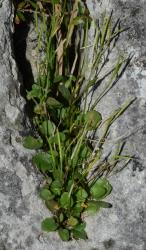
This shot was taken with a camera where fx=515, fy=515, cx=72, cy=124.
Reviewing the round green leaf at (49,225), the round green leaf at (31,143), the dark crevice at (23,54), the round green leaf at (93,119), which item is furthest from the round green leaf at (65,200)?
the dark crevice at (23,54)

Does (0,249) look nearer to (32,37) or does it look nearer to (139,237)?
(139,237)

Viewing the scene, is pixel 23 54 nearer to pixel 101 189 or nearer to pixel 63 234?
pixel 101 189

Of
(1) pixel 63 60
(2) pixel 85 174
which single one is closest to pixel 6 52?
(1) pixel 63 60

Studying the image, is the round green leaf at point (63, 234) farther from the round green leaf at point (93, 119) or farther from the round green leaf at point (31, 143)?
the round green leaf at point (93, 119)

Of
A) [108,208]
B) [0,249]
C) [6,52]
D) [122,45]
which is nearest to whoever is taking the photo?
[0,249]

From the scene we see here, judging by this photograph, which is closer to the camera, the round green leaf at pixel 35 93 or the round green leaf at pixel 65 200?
the round green leaf at pixel 65 200

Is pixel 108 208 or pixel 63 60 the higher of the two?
pixel 63 60
